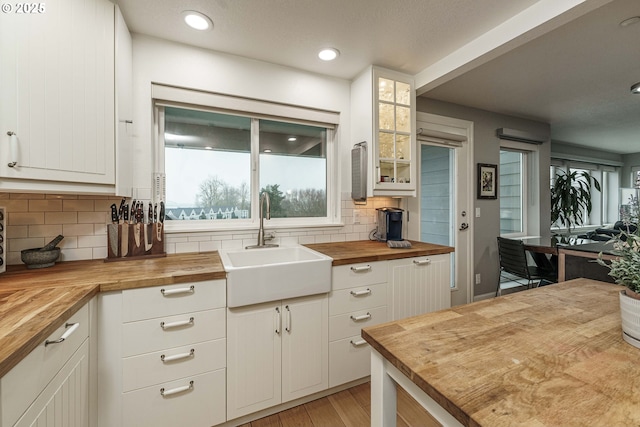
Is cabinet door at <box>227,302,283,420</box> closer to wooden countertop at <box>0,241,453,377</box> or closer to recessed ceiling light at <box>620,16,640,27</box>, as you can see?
wooden countertop at <box>0,241,453,377</box>

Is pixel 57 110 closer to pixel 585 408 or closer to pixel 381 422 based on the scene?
pixel 381 422

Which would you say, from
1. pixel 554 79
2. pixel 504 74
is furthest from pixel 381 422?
pixel 554 79

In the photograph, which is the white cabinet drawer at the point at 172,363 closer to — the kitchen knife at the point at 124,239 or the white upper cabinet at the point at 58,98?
the kitchen knife at the point at 124,239

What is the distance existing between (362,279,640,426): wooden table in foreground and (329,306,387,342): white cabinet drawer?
2.96ft

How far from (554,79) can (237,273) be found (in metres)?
3.23

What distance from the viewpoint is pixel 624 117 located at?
3664mm

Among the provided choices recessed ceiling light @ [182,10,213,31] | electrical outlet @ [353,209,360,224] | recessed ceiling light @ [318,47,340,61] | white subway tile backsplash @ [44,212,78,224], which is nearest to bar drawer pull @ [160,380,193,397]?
white subway tile backsplash @ [44,212,78,224]

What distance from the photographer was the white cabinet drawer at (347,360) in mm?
1745

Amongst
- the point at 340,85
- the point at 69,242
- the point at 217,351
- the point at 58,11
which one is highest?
the point at 340,85

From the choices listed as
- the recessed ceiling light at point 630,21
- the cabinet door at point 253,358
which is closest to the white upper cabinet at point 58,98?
the cabinet door at point 253,358

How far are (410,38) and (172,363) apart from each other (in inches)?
96.0

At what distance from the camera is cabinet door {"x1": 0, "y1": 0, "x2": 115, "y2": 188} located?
3.69 feet

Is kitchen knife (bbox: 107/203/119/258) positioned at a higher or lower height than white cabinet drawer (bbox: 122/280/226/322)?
higher

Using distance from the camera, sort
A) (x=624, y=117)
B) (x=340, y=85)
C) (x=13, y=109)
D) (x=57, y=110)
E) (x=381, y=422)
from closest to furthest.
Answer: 1. (x=381, y=422)
2. (x=13, y=109)
3. (x=57, y=110)
4. (x=340, y=85)
5. (x=624, y=117)
